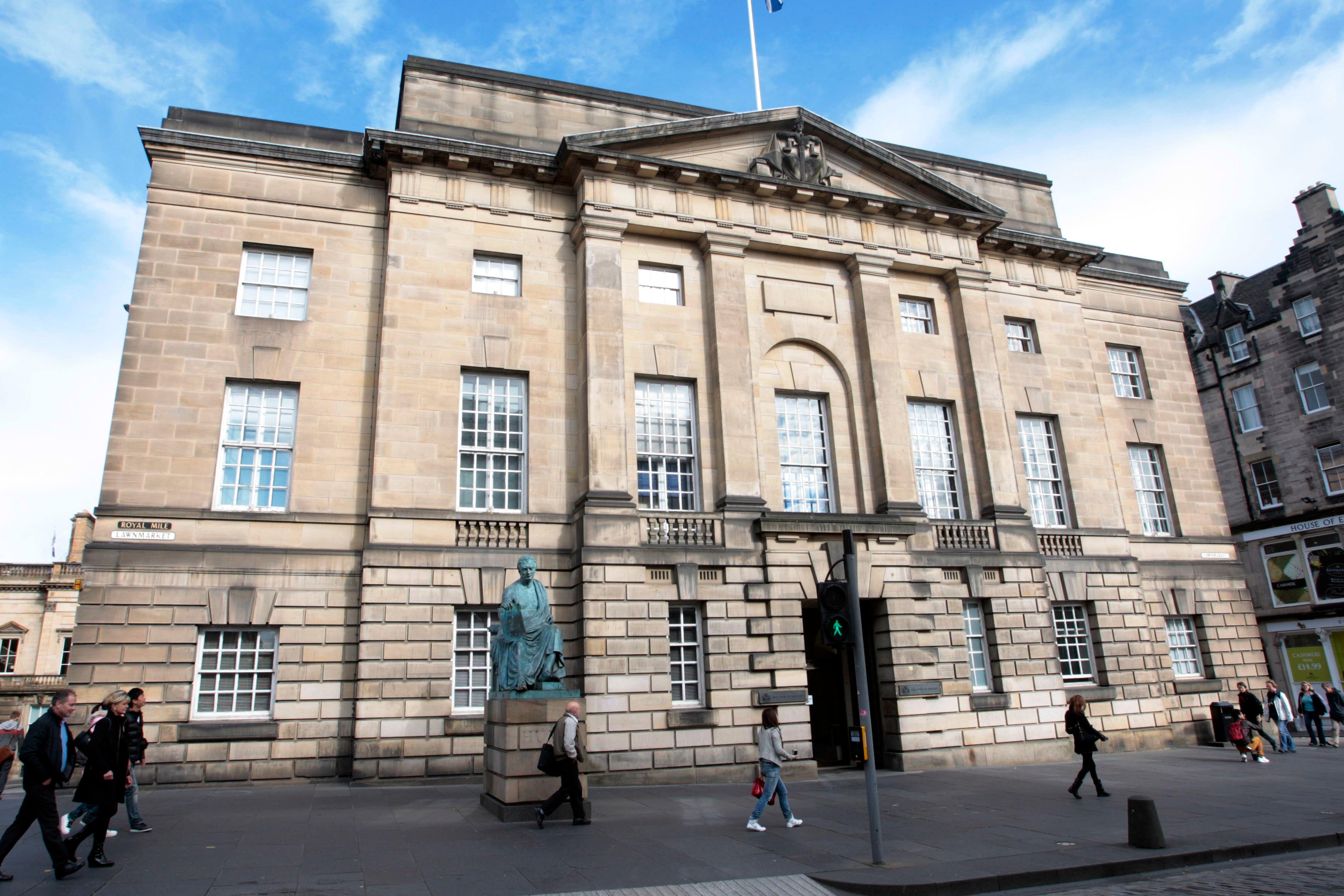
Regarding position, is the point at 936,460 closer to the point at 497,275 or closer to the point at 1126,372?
the point at 1126,372

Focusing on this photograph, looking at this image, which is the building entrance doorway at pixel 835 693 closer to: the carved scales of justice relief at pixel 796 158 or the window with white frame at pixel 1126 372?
the carved scales of justice relief at pixel 796 158

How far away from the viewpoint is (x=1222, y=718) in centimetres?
2184

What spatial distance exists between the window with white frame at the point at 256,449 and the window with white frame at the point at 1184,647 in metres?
23.6

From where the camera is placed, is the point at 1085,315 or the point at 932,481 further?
the point at 1085,315

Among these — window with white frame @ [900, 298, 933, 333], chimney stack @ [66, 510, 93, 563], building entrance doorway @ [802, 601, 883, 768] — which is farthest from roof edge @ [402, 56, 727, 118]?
chimney stack @ [66, 510, 93, 563]

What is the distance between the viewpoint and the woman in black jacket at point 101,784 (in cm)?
897

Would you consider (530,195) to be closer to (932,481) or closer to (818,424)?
(818,424)

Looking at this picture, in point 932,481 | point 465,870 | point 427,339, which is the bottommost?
point 465,870

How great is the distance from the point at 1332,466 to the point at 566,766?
→ 35.7 meters

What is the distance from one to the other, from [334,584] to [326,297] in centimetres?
647

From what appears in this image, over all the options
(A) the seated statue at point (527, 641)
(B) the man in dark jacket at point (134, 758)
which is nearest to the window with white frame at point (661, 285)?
(A) the seated statue at point (527, 641)

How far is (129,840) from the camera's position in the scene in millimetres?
10500

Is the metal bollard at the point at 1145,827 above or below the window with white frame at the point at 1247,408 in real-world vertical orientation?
below

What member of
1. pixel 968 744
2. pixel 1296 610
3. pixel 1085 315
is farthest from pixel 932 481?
pixel 1296 610
